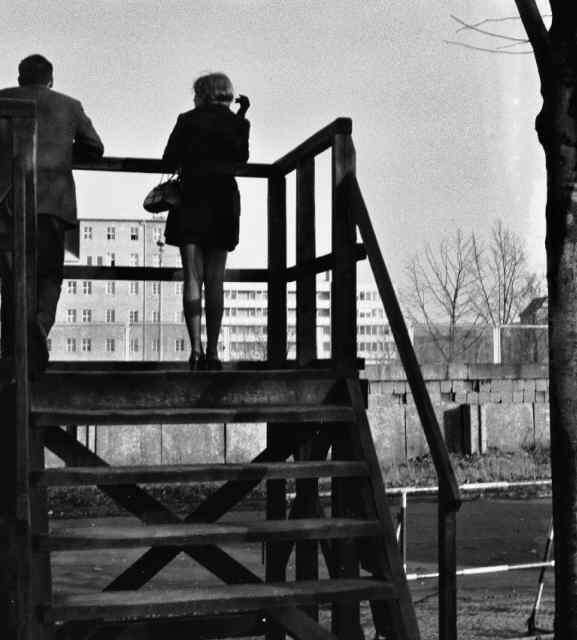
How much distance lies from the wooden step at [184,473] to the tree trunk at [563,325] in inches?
37.1

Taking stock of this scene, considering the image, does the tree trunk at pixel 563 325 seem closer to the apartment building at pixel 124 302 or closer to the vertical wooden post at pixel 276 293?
the vertical wooden post at pixel 276 293

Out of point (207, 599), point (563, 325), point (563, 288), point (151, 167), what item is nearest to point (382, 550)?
point (207, 599)

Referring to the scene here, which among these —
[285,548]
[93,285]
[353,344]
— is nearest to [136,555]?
[285,548]

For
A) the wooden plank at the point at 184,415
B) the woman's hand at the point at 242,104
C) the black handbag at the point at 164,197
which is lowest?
the wooden plank at the point at 184,415

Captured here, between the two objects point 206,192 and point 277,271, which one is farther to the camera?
point 277,271

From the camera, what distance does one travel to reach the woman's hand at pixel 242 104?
6.80 meters

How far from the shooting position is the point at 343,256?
6.20m

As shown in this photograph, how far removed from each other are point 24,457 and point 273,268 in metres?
2.86

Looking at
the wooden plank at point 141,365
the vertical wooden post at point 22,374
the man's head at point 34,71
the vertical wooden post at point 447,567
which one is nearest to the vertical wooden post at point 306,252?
the wooden plank at point 141,365

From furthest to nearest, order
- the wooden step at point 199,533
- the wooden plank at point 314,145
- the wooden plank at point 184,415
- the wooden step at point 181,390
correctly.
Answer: the wooden plank at point 314,145 → the wooden step at point 181,390 → the wooden plank at point 184,415 → the wooden step at point 199,533

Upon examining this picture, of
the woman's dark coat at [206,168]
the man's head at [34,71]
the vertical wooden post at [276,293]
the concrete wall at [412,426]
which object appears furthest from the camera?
the concrete wall at [412,426]

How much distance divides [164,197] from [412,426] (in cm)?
1813

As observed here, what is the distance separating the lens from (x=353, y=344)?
247 inches

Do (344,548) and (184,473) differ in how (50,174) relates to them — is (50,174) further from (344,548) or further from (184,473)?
(344,548)
